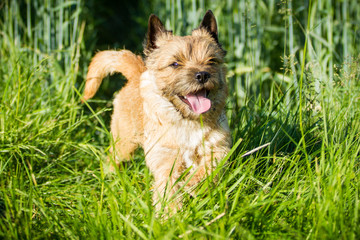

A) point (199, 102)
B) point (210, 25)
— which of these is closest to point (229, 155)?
point (199, 102)

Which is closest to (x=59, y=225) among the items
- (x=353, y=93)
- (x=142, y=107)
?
(x=142, y=107)

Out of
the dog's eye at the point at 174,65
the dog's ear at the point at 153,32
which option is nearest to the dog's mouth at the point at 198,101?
the dog's eye at the point at 174,65

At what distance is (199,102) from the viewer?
2.73 meters

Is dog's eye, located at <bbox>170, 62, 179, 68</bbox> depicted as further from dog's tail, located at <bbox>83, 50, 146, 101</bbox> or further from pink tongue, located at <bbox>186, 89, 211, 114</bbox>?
dog's tail, located at <bbox>83, 50, 146, 101</bbox>

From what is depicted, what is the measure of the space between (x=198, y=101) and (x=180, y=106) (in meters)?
0.14

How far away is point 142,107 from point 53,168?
2.99 ft

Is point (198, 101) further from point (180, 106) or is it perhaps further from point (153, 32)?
point (153, 32)

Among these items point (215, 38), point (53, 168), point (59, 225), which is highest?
point (215, 38)

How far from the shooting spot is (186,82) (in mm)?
2678

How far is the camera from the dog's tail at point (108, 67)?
3.43 metres

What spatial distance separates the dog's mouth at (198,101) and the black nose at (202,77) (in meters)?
0.12

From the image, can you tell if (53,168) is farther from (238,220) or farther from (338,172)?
(338,172)

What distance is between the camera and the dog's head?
8.84 ft

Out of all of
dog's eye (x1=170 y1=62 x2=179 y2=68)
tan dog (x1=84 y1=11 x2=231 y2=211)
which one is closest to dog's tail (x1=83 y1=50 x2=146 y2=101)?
tan dog (x1=84 y1=11 x2=231 y2=211)
